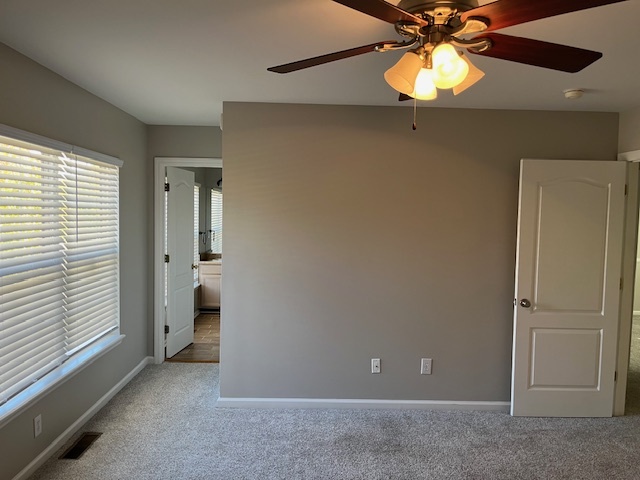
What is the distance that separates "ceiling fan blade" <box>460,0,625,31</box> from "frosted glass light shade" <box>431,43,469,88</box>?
0.10 metres

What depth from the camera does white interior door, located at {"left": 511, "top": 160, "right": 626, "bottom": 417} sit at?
9.73ft

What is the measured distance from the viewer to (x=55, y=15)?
171 cm

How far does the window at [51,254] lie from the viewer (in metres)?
2.12

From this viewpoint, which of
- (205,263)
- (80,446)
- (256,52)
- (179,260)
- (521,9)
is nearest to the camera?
(521,9)

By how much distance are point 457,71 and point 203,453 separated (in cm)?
257

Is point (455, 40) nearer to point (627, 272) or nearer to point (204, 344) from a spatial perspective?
point (627, 272)

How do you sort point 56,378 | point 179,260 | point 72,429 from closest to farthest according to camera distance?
point 56,378
point 72,429
point 179,260

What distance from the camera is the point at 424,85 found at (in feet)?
4.65

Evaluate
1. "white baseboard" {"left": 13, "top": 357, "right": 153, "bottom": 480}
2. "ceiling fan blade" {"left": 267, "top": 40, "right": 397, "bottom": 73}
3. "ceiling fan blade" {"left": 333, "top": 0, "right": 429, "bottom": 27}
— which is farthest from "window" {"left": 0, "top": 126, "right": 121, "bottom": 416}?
"ceiling fan blade" {"left": 333, "top": 0, "right": 429, "bottom": 27}

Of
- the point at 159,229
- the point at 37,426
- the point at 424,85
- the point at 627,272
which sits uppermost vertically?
the point at 424,85

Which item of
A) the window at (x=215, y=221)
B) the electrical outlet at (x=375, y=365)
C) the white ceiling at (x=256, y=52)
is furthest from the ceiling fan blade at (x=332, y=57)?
the window at (x=215, y=221)

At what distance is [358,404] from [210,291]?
3.42m

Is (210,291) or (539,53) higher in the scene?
(539,53)

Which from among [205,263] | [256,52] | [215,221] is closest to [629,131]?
[256,52]
